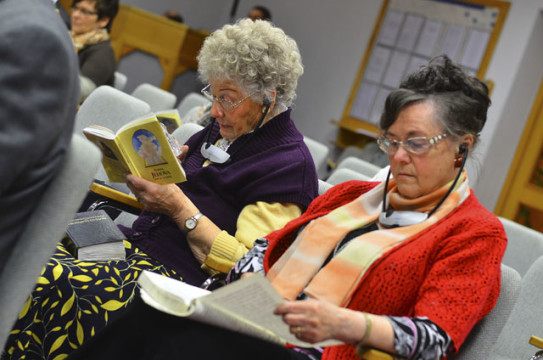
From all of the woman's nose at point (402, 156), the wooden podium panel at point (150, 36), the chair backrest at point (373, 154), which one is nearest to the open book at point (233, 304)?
the woman's nose at point (402, 156)

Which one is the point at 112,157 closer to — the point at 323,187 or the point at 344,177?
the point at 323,187

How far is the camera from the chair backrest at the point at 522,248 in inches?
117

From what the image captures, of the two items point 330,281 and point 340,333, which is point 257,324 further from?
point 330,281

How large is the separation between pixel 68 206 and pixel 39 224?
58 millimetres

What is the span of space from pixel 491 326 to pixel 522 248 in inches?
63.2

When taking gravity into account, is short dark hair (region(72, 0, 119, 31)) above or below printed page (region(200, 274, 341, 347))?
above

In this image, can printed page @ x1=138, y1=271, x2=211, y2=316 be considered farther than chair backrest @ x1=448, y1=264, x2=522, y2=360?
No

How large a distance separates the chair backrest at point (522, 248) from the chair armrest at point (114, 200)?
1773 mm

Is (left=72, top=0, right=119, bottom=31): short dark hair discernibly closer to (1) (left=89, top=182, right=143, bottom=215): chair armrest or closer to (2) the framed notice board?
(1) (left=89, top=182, right=143, bottom=215): chair armrest

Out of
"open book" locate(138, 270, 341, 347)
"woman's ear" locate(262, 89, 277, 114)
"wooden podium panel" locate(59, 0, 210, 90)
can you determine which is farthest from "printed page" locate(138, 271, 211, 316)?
"wooden podium panel" locate(59, 0, 210, 90)

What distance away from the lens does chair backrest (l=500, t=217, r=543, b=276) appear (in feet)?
9.75

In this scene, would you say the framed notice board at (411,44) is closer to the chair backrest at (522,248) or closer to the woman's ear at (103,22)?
the woman's ear at (103,22)

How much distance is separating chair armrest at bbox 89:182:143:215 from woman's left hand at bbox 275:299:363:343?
1.03 meters

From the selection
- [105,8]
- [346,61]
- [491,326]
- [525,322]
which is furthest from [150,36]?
[491,326]
